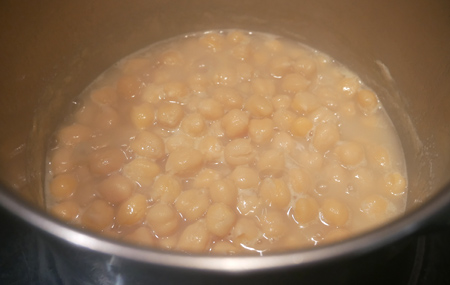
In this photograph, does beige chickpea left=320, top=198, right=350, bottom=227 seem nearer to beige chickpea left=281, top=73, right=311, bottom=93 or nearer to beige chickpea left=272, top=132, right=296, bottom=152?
beige chickpea left=272, top=132, right=296, bottom=152

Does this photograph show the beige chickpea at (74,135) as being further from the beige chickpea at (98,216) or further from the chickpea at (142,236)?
the chickpea at (142,236)

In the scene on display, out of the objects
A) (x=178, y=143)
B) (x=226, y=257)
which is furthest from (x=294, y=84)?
(x=226, y=257)

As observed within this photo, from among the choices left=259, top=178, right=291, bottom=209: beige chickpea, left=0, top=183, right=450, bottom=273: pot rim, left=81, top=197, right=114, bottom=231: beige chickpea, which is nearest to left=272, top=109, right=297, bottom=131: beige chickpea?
left=259, top=178, right=291, bottom=209: beige chickpea

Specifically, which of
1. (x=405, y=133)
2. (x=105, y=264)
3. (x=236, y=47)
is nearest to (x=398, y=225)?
(x=105, y=264)

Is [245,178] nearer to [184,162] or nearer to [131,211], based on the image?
[184,162]

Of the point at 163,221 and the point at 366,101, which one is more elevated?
the point at 366,101

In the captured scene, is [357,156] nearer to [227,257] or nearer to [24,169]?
[227,257]
